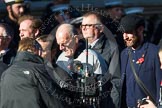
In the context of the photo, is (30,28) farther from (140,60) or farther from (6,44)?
(140,60)

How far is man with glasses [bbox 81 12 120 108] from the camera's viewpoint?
849 centimetres

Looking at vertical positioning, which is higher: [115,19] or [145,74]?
[115,19]

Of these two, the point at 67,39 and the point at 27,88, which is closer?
the point at 27,88

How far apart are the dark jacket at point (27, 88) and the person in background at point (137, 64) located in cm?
144

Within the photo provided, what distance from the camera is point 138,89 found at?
337 inches

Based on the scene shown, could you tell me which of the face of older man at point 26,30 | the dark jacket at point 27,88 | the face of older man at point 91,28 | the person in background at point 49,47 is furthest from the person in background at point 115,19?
the dark jacket at point 27,88

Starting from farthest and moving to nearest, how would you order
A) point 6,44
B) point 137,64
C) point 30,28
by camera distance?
point 6,44 < point 30,28 < point 137,64

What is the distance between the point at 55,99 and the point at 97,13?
1.77m

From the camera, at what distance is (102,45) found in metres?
8.74

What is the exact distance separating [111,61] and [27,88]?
161 centimetres

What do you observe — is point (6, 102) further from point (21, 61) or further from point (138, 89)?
point (138, 89)

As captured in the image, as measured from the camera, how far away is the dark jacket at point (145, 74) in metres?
8.58

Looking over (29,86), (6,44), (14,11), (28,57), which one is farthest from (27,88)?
(14,11)

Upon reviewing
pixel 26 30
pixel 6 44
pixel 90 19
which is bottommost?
pixel 6 44
